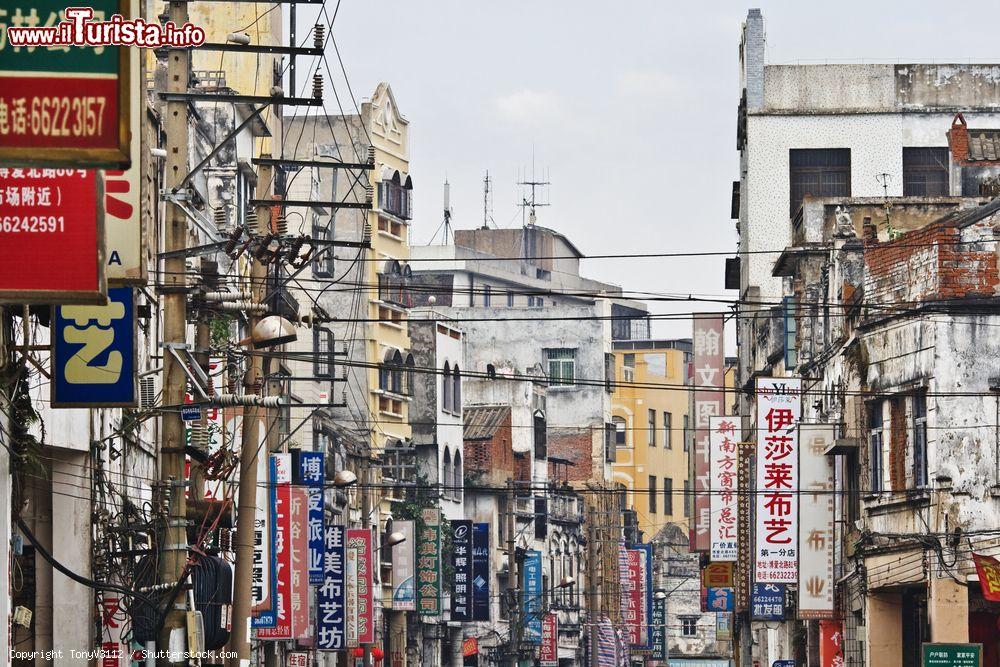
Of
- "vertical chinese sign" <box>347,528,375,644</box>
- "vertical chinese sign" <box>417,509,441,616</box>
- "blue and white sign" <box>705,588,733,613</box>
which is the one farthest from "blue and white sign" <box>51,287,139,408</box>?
"blue and white sign" <box>705,588,733,613</box>

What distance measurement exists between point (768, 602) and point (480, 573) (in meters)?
28.2

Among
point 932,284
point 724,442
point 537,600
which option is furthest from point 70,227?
point 537,600

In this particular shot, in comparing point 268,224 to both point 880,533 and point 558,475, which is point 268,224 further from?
point 558,475

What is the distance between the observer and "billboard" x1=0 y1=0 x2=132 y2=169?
10.4 metres

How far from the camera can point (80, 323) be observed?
19938 millimetres

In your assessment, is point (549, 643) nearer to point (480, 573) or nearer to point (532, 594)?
point (532, 594)

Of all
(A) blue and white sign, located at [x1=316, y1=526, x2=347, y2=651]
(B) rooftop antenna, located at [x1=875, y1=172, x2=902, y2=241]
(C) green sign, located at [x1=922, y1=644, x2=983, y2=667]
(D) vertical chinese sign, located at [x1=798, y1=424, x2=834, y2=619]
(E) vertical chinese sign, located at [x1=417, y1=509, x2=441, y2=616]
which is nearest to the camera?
(C) green sign, located at [x1=922, y1=644, x2=983, y2=667]

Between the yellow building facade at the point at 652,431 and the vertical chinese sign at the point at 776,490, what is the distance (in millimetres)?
73393

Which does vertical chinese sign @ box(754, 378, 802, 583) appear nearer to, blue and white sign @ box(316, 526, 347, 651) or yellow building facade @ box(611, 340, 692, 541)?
blue and white sign @ box(316, 526, 347, 651)

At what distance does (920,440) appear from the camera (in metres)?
35.1

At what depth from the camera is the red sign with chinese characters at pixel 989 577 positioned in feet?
102

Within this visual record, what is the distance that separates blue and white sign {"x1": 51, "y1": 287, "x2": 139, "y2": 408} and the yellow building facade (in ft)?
309

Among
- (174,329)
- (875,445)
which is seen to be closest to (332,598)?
(875,445)

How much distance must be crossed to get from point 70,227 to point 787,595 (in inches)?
1325
